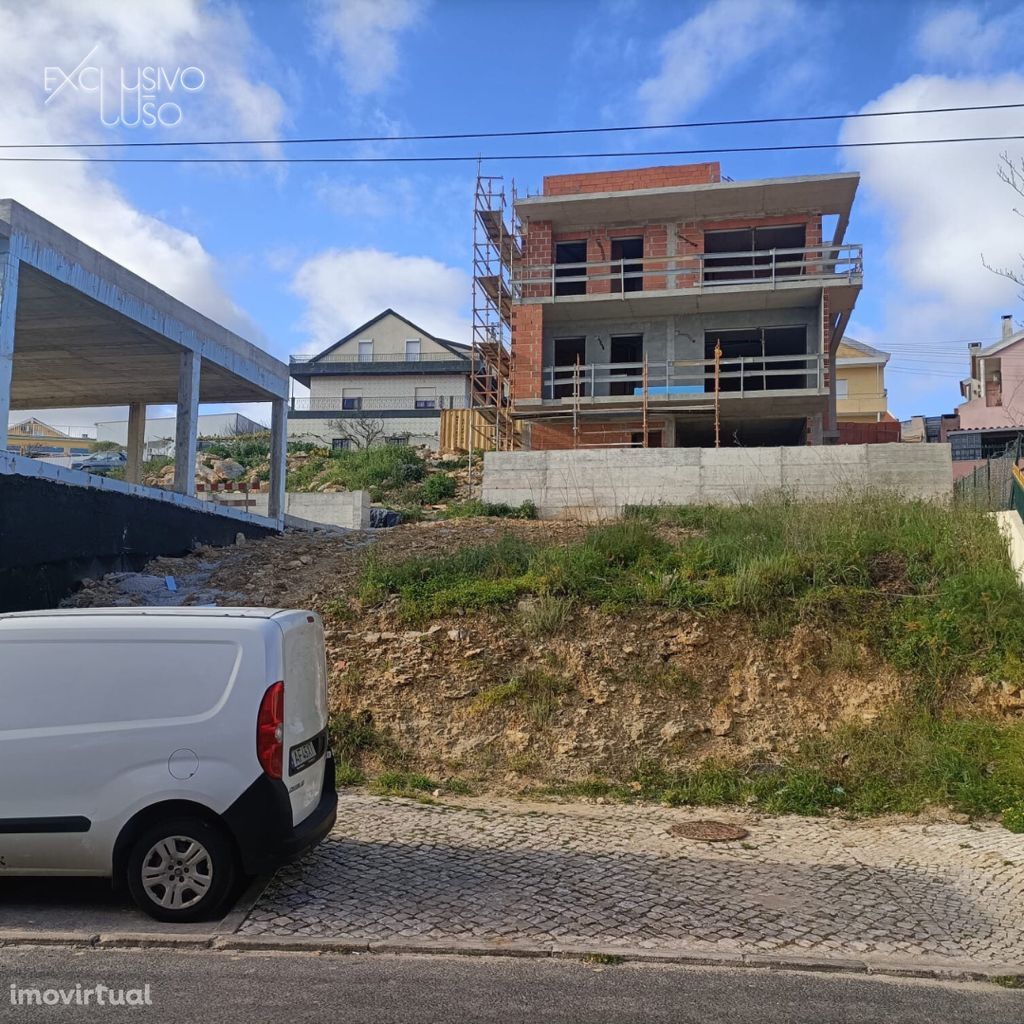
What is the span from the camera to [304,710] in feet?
Answer: 17.6

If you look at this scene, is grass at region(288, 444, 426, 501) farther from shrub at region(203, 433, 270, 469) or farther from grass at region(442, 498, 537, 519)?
grass at region(442, 498, 537, 519)

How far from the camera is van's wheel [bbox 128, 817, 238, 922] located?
4.94m

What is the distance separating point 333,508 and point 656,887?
17.7 m

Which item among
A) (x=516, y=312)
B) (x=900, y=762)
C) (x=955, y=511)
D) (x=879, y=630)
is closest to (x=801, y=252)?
(x=516, y=312)

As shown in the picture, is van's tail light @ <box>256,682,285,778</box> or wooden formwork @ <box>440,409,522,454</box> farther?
wooden formwork @ <box>440,409,522,454</box>

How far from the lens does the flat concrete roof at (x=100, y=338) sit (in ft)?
36.8

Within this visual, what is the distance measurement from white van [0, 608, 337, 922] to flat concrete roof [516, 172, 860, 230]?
78.4 ft

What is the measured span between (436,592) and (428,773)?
252cm

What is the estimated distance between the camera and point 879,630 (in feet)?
31.1

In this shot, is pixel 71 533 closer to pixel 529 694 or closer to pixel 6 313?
pixel 6 313

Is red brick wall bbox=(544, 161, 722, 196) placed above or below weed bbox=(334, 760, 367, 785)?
above

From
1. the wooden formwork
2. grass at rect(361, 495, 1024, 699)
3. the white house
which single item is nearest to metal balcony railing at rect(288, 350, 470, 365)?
the white house

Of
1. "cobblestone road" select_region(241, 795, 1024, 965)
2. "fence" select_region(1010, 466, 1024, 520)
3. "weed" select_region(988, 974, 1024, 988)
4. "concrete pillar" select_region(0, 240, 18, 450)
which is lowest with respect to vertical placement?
"weed" select_region(988, 974, 1024, 988)

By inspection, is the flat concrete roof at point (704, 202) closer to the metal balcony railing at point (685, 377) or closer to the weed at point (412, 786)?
the metal balcony railing at point (685, 377)
